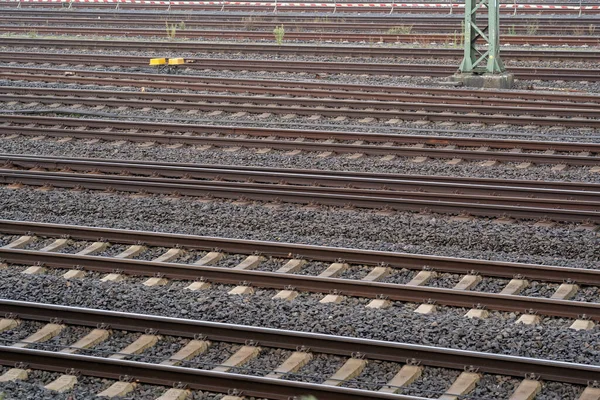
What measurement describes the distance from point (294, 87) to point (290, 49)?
493 cm

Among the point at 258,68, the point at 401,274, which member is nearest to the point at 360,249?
the point at 401,274

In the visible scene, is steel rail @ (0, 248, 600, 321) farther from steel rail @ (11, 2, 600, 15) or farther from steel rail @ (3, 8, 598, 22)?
steel rail @ (11, 2, 600, 15)

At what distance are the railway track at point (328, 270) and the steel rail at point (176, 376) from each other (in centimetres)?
212

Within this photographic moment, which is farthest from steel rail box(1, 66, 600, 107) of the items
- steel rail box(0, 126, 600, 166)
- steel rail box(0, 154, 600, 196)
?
steel rail box(0, 154, 600, 196)

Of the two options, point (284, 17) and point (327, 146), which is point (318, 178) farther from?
point (284, 17)

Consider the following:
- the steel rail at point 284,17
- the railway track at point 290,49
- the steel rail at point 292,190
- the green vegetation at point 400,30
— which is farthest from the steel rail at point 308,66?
the steel rail at point 292,190

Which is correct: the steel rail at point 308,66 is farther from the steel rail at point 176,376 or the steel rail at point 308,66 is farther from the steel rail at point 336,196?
the steel rail at point 176,376

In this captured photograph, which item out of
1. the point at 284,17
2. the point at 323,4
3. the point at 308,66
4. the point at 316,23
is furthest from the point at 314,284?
the point at 323,4

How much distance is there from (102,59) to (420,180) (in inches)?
506

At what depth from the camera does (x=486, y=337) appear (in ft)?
26.5

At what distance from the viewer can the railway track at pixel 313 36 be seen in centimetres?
2477

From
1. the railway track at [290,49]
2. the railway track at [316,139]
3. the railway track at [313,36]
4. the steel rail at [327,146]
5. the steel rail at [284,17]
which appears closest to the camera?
the steel rail at [327,146]

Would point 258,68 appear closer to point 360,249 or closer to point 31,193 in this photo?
point 31,193

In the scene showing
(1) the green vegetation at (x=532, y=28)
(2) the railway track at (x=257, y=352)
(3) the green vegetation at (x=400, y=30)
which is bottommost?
(2) the railway track at (x=257, y=352)
